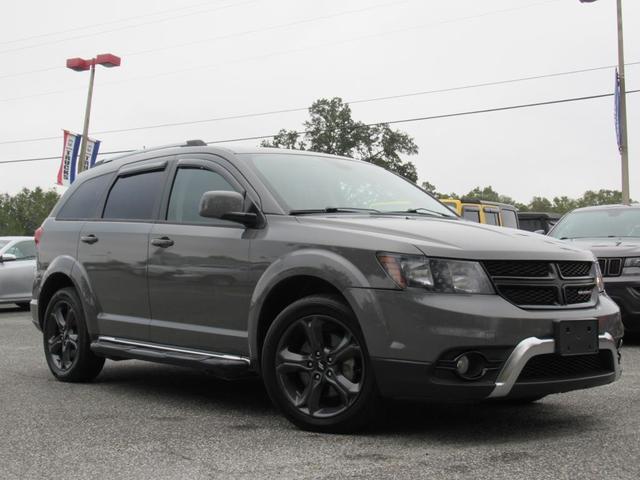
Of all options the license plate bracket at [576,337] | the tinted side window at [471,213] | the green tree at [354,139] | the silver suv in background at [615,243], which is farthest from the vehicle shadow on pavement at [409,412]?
the green tree at [354,139]

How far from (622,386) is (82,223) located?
4.41 meters

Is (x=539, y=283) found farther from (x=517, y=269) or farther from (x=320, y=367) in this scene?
(x=320, y=367)

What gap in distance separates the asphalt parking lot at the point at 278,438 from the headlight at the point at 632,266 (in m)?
2.76

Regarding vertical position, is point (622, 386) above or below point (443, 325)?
below

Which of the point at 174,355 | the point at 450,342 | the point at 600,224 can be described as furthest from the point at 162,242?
the point at 600,224

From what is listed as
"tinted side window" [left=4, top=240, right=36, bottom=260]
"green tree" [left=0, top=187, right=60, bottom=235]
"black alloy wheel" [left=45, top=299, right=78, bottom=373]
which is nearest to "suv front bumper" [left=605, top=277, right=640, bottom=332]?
"black alloy wheel" [left=45, top=299, right=78, bottom=373]

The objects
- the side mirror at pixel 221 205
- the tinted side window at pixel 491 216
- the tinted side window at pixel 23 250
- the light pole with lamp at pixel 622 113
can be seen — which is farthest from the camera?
the light pole with lamp at pixel 622 113

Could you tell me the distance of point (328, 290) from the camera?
520 cm

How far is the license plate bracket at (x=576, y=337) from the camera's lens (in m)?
4.76

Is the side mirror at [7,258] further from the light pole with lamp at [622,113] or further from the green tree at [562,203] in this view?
the green tree at [562,203]

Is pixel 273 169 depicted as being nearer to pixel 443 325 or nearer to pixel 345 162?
pixel 345 162

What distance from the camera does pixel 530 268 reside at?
16.0 feet

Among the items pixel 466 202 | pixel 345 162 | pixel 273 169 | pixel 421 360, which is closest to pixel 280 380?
pixel 421 360

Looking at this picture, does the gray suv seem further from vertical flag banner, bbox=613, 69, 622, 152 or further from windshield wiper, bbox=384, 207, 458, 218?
vertical flag banner, bbox=613, 69, 622, 152
